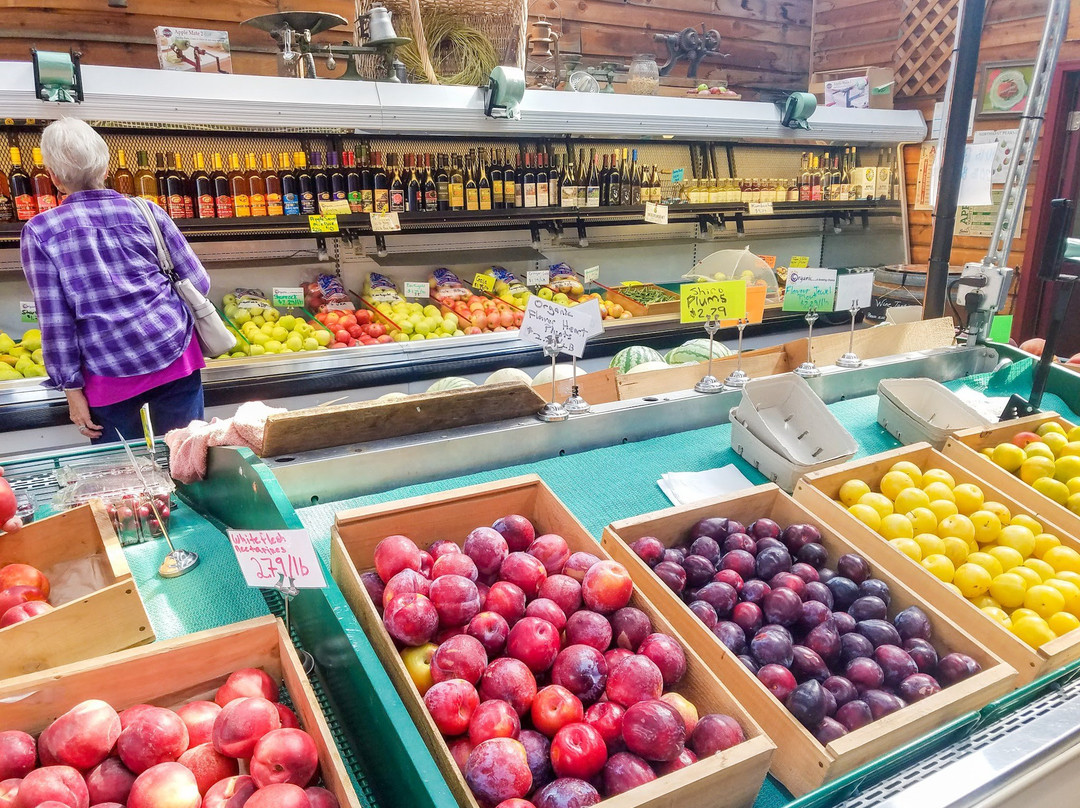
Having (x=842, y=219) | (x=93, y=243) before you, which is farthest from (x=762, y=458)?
(x=842, y=219)

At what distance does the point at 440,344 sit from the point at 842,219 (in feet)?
13.9

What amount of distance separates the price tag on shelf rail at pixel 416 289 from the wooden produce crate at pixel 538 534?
3082 millimetres

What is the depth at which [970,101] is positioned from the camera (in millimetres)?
2900

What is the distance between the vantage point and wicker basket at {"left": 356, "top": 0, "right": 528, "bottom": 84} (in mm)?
3379

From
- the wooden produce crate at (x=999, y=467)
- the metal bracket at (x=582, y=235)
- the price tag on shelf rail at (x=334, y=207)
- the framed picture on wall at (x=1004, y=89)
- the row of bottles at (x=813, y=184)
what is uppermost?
the framed picture on wall at (x=1004, y=89)

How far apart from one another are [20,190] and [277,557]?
351 centimetres

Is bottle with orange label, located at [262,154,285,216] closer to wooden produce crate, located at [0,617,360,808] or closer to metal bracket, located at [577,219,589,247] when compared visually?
metal bracket, located at [577,219,589,247]

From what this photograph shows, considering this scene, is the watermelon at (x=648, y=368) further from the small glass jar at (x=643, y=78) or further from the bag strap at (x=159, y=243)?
the small glass jar at (x=643, y=78)

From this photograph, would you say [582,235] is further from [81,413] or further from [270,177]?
[81,413]

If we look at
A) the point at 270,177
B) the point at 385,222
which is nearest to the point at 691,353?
the point at 385,222

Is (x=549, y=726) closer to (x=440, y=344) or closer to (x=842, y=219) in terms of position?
(x=440, y=344)

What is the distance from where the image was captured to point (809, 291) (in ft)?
8.27

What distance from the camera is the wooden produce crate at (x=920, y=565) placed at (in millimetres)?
1262

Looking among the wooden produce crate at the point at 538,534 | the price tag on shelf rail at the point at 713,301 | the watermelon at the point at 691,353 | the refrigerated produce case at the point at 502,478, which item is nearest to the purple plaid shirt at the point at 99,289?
the refrigerated produce case at the point at 502,478
